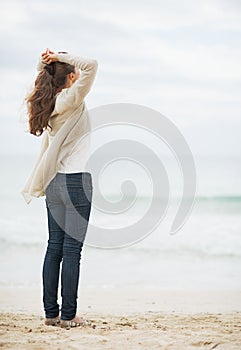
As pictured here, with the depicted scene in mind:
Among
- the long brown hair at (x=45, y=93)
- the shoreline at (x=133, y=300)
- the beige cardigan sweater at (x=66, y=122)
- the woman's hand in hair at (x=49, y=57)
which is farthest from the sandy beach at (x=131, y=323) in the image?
the woman's hand in hair at (x=49, y=57)

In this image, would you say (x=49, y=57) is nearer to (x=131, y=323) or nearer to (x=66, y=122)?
(x=66, y=122)

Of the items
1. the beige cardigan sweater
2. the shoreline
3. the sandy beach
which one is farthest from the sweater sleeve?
the shoreline

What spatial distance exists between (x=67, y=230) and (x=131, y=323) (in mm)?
692

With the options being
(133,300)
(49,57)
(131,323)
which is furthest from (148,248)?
(49,57)

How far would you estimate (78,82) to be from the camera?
281 cm

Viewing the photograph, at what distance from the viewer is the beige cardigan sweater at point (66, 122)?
9.19 ft

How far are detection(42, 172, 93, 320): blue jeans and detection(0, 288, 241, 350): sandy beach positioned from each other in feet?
0.58

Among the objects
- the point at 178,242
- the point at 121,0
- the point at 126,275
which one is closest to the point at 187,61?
the point at 121,0

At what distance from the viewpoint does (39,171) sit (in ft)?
9.59

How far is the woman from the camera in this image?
9.39 ft

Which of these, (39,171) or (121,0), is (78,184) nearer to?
(39,171)

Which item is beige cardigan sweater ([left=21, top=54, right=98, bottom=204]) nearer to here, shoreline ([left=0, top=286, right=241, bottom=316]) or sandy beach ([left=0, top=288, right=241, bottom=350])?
sandy beach ([left=0, top=288, right=241, bottom=350])

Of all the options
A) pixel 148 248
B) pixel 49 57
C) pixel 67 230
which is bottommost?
pixel 148 248

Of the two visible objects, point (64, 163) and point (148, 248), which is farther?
point (148, 248)
